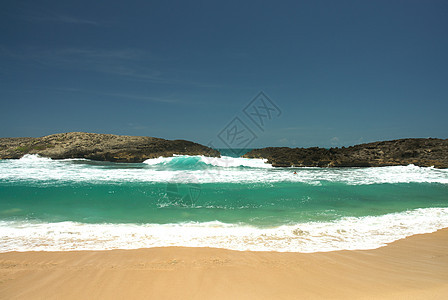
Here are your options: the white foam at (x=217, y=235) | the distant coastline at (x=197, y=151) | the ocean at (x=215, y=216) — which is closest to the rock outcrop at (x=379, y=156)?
the distant coastline at (x=197, y=151)

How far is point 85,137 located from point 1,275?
121 feet

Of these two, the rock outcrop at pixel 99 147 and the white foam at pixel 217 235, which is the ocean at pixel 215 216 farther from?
the rock outcrop at pixel 99 147

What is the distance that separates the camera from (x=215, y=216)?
7141 millimetres

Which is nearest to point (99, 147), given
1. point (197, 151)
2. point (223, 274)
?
point (197, 151)

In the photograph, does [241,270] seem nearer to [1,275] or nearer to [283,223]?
[283,223]

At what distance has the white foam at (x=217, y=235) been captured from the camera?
4.95 metres

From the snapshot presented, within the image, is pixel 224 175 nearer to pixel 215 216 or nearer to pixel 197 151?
pixel 215 216

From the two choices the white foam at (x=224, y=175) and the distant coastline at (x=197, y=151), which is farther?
the distant coastline at (x=197, y=151)

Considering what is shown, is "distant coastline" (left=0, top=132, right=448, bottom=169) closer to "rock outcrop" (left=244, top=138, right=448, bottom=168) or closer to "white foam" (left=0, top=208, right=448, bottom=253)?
"rock outcrop" (left=244, top=138, right=448, bottom=168)

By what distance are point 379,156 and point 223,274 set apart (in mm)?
25753

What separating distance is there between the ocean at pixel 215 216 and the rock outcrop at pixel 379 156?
11.8 metres

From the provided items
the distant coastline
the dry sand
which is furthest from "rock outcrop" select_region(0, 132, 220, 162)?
the dry sand

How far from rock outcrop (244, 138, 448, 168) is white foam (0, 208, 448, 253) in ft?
57.4

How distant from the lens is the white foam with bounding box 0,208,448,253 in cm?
495
